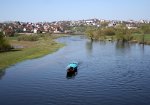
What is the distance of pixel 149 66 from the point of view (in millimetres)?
62750

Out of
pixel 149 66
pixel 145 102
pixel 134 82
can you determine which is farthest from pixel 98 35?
pixel 145 102

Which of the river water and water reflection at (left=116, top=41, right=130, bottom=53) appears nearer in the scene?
the river water

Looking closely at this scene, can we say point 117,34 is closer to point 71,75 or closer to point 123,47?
point 123,47

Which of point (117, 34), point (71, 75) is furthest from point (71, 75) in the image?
point (117, 34)

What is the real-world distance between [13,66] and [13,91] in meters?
21.9

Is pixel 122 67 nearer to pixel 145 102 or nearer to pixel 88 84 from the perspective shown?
pixel 88 84

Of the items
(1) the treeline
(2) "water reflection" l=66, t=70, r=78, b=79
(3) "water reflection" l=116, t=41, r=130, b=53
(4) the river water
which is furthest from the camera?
(1) the treeline

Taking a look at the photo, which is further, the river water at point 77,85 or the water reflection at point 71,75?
the water reflection at point 71,75

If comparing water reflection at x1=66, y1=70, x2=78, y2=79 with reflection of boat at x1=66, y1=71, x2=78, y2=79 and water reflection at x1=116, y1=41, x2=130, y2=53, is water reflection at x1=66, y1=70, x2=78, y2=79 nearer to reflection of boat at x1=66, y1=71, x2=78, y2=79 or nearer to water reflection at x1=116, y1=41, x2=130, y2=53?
reflection of boat at x1=66, y1=71, x2=78, y2=79

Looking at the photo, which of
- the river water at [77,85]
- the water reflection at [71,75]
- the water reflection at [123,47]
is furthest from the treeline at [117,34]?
the water reflection at [71,75]

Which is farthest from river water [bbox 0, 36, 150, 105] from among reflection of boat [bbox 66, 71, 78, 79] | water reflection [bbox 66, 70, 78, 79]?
reflection of boat [bbox 66, 71, 78, 79]

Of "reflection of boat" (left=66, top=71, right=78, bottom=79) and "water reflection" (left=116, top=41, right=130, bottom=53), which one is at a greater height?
"reflection of boat" (left=66, top=71, right=78, bottom=79)

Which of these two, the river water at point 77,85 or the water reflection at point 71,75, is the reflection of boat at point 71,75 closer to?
the water reflection at point 71,75

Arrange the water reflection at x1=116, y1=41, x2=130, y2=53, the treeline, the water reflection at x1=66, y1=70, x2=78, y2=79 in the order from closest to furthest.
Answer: the water reflection at x1=66, y1=70, x2=78, y2=79 < the water reflection at x1=116, y1=41, x2=130, y2=53 < the treeline
